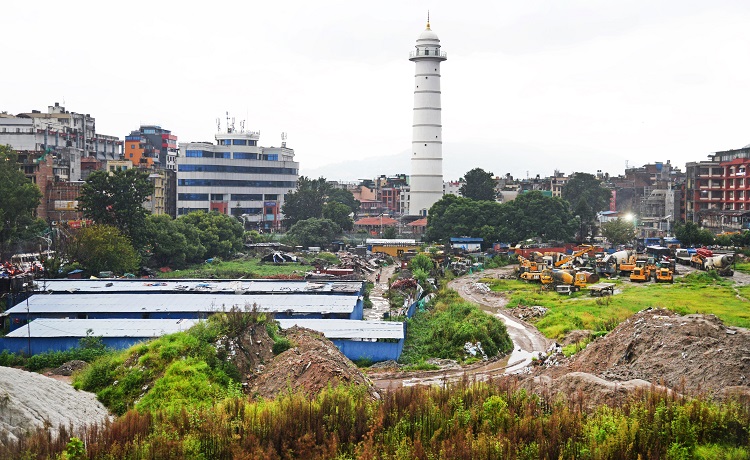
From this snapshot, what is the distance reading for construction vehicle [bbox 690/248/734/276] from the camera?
1535 inches

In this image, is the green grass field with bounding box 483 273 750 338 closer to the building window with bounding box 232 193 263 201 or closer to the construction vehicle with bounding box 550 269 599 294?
the construction vehicle with bounding box 550 269 599 294

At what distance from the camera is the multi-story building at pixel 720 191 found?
2128 inches

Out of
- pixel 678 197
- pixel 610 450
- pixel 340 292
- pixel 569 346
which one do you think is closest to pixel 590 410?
pixel 610 450

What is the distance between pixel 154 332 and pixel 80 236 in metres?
15.5

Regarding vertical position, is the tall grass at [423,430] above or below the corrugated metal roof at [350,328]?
above

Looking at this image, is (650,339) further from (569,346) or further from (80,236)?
(80,236)

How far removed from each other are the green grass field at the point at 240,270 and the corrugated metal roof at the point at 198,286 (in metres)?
7.46

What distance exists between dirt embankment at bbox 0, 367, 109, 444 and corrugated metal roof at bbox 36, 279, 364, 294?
492 inches

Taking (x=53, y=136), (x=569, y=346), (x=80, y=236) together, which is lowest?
(x=569, y=346)

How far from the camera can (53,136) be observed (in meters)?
56.2

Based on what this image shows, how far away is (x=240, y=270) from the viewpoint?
40406 millimetres

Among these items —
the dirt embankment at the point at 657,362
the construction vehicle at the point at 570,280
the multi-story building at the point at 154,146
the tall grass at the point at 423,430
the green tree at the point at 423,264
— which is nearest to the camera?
the tall grass at the point at 423,430

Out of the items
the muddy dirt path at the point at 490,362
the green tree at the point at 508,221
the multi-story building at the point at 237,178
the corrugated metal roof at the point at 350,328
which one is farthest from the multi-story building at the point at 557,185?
the corrugated metal roof at the point at 350,328

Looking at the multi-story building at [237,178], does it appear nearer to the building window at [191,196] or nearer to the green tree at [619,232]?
the building window at [191,196]
